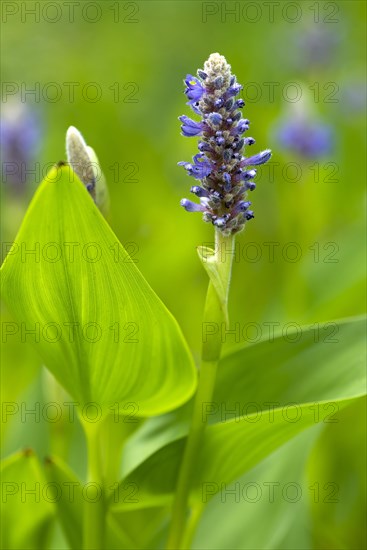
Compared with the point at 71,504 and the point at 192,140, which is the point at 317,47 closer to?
the point at 192,140

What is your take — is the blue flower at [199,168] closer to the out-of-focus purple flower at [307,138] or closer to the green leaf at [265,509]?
the green leaf at [265,509]

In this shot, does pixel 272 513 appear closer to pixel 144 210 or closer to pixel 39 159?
pixel 144 210

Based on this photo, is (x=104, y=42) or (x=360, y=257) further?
(x=104, y=42)

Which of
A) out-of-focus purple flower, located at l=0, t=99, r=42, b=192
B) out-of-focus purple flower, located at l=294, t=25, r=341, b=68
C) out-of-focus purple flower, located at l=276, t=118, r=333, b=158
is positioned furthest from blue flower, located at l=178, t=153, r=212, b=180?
out-of-focus purple flower, located at l=294, t=25, r=341, b=68

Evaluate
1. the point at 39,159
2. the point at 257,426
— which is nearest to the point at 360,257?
Answer: the point at 257,426

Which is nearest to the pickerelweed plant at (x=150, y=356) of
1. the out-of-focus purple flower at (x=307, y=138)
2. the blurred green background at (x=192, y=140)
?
the blurred green background at (x=192, y=140)

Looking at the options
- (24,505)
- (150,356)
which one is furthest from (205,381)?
(24,505)
